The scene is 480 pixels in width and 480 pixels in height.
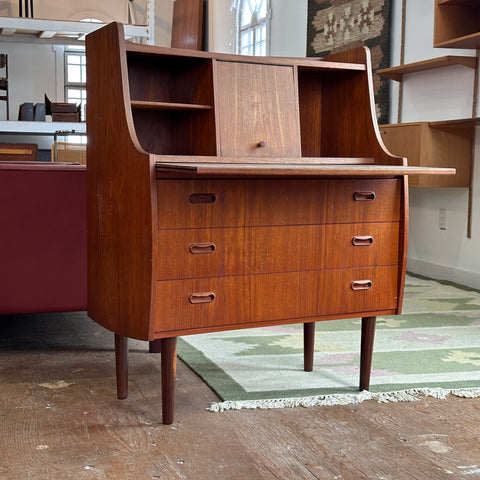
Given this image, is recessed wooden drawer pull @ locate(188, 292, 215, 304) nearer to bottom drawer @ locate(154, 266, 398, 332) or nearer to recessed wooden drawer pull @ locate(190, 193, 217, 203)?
bottom drawer @ locate(154, 266, 398, 332)

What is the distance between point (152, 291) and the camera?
208 centimetres

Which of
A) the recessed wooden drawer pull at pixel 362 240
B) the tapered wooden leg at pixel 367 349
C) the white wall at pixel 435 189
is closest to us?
the recessed wooden drawer pull at pixel 362 240

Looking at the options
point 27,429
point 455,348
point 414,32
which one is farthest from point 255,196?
point 414,32

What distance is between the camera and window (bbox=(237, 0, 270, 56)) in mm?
8008

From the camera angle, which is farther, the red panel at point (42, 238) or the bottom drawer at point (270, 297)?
Answer: the red panel at point (42, 238)

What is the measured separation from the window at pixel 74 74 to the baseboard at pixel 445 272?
810 centimetres

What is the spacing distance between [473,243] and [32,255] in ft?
9.79

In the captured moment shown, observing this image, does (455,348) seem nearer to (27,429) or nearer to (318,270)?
(318,270)

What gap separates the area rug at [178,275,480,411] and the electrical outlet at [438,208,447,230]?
122 cm

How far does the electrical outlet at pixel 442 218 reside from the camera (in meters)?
5.02

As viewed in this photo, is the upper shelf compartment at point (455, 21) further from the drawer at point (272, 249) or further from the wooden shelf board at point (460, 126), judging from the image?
the drawer at point (272, 249)

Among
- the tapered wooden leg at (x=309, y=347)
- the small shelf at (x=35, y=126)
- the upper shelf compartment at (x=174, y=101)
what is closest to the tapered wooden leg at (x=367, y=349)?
the tapered wooden leg at (x=309, y=347)

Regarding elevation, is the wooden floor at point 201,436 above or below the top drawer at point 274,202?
below

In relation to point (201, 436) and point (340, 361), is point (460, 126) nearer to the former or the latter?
point (340, 361)
